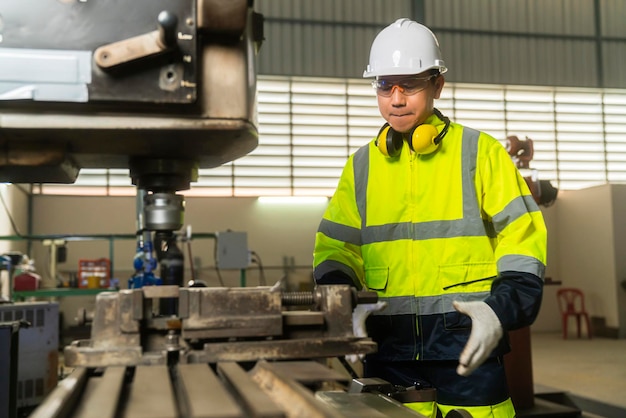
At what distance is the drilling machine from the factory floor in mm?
2963

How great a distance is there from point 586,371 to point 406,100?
3.72m

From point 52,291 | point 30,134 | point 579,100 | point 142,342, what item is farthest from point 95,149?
point 579,100

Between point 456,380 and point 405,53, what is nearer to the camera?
point 456,380

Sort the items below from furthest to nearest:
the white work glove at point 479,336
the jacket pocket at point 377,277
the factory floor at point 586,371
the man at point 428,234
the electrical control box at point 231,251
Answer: the electrical control box at point 231,251, the factory floor at point 586,371, the jacket pocket at point 377,277, the man at point 428,234, the white work glove at point 479,336

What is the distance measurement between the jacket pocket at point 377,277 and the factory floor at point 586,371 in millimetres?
2429

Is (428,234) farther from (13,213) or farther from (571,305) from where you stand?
(571,305)

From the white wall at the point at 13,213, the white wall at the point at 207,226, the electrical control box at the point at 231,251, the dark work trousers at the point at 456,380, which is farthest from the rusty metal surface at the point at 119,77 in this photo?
the white wall at the point at 207,226

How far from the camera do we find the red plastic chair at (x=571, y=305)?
6691 millimetres

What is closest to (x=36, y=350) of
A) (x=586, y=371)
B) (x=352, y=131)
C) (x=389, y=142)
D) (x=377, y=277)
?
(x=377, y=277)

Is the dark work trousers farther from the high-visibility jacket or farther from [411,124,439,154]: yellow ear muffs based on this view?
[411,124,439,154]: yellow ear muffs

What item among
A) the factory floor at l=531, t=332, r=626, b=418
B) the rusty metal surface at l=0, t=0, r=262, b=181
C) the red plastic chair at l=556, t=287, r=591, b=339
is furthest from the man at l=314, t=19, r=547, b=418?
the red plastic chair at l=556, t=287, r=591, b=339

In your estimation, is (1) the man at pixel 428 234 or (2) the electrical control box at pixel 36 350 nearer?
(1) the man at pixel 428 234

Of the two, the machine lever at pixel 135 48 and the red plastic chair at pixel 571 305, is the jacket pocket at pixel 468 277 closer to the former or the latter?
the machine lever at pixel 135 48

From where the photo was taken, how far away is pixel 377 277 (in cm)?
147
